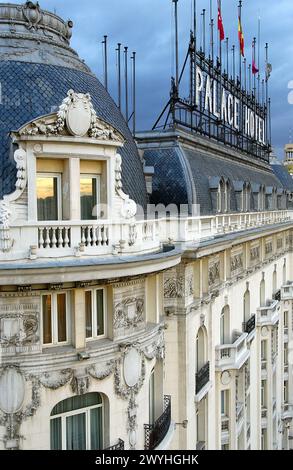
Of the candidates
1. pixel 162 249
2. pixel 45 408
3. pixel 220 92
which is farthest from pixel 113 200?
pixel 220 92

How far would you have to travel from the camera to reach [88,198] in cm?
1555

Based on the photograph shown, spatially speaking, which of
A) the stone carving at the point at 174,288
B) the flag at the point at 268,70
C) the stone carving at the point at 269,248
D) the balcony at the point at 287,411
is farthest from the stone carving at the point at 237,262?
the flag at the point at 268,70

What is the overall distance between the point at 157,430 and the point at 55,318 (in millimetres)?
5535

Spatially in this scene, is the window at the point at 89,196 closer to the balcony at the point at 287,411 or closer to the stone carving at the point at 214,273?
the stone carving at the point at 214,273

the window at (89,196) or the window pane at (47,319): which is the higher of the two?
the window at (89,196)

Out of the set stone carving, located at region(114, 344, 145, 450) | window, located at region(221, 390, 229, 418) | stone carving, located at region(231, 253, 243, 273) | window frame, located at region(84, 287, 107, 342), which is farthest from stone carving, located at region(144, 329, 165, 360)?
stone carving, located at region(231, 253, 243, 273)

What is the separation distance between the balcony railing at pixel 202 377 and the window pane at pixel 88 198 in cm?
923

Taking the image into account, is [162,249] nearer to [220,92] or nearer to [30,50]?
[30,50]

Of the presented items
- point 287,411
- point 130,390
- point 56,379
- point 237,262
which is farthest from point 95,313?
point 287,411

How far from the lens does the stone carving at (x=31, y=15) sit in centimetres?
1767

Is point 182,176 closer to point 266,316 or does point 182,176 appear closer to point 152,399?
point 152,399

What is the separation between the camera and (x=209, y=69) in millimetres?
34250

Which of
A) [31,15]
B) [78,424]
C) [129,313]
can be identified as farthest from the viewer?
[31,15]
